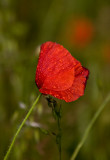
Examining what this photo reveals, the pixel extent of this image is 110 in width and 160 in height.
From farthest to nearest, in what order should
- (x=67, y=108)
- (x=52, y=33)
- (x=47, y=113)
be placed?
(x=52, y=33)
(x=67, y=108)
(x=47, y=113)

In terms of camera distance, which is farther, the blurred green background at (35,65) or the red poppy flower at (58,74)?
the blurred green background at (35,65)

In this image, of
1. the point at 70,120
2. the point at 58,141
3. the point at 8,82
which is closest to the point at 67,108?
the point at 70,120

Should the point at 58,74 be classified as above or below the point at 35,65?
above

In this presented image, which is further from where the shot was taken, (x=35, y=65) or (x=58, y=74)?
(x=35, y=65)

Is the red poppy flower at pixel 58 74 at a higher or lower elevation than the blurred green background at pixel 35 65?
higher

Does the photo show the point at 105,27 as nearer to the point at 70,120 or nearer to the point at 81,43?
the point at 81,43
